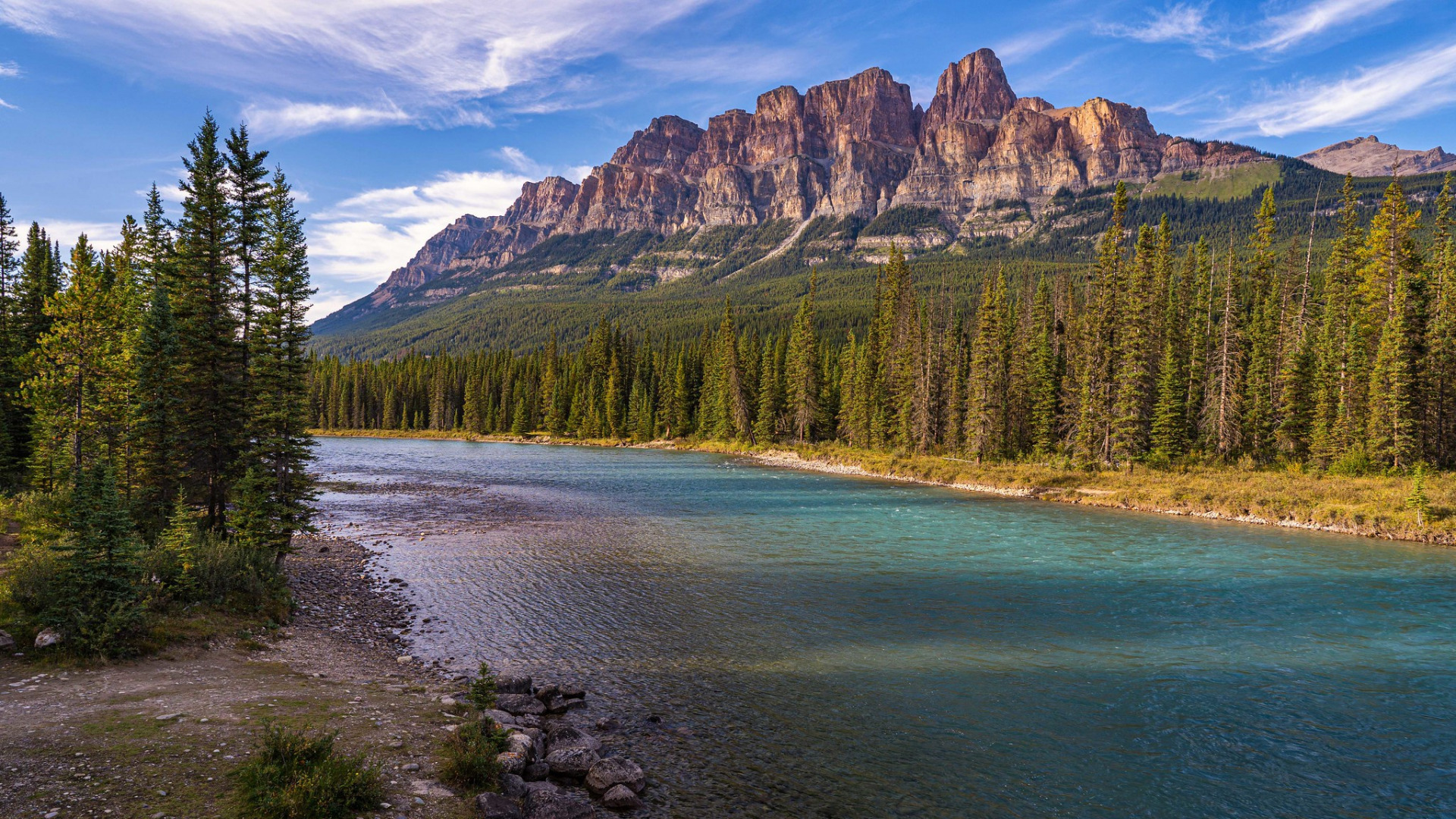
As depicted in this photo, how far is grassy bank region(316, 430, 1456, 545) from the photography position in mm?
34500

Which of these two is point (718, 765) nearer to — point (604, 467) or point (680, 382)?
point (604, 467)

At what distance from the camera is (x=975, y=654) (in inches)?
694

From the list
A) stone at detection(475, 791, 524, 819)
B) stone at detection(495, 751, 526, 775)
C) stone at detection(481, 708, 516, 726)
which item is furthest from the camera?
stone at detection(481, 708, 516, 726)

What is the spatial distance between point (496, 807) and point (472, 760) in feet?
3.16

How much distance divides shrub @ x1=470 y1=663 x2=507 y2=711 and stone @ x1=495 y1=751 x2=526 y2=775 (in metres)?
1.91

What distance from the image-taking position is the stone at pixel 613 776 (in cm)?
1047

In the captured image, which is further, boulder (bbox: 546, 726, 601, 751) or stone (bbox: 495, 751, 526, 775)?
boulder (bbox: 546, 726, 601, 751)

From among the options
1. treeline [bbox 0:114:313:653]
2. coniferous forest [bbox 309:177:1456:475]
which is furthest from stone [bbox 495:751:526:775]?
coniferous forest [bbox 309:177:1456:475]

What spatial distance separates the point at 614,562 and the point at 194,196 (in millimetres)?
20321

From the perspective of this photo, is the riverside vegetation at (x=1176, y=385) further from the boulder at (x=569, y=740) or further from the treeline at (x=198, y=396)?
the boulder at (x=569, y=740)

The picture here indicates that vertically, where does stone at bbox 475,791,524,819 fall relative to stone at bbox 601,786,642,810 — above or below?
above

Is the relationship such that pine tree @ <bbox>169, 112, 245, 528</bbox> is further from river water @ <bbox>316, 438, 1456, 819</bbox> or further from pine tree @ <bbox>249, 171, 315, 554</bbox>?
river water @ <bbox>316, 438, 1456, 819</bbox>

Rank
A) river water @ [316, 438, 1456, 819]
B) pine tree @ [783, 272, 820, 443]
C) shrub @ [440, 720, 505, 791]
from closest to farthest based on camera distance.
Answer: shrub @ [440, 720, 505, 791] → river water @ [316, 438, 1456, 819] → pine tree @ [783, 272, 820, 443]

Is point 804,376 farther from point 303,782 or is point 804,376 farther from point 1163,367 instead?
point 303,782
